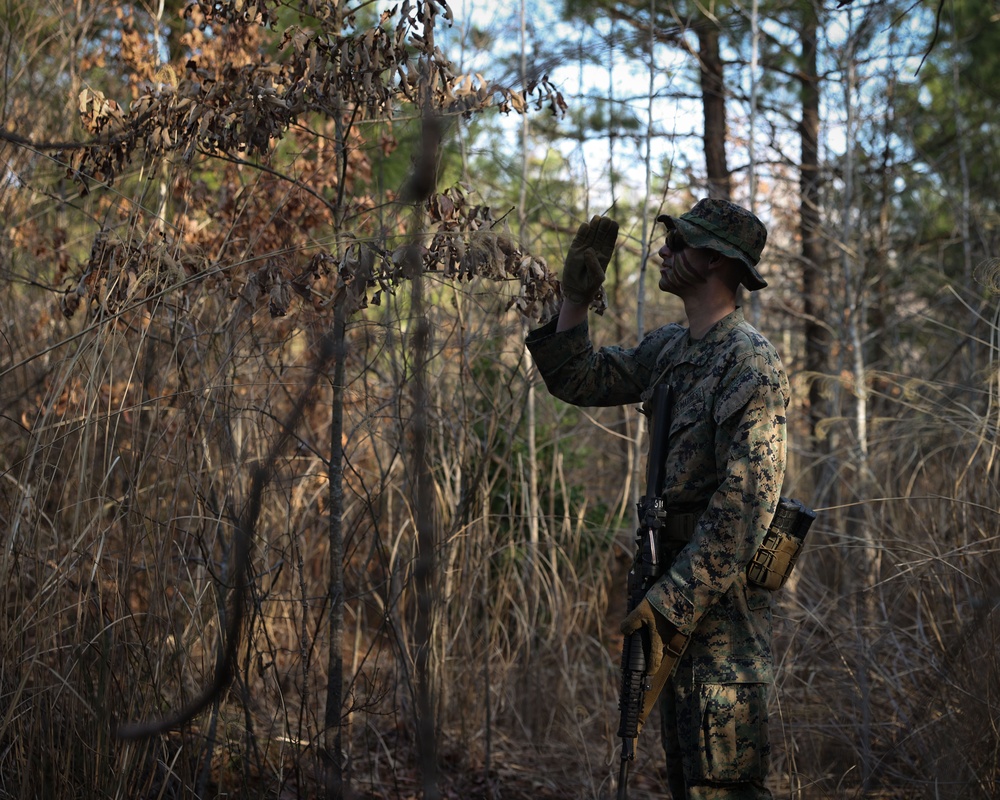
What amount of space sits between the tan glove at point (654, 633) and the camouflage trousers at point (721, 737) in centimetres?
13

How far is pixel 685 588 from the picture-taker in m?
2.51

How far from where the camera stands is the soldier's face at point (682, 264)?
9.21 feet

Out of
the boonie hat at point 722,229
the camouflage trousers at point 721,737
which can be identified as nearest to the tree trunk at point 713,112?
the boonie hat at point 722,229

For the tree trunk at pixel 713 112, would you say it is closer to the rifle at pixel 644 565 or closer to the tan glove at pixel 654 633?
the rifle at pixel 644 565

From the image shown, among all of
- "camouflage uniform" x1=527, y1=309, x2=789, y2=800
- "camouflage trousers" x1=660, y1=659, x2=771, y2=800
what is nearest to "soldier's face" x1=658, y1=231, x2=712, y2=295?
"camouflage uniform" x1=527, y1=309, x2=789, y2=800

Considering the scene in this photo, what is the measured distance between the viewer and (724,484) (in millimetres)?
2549

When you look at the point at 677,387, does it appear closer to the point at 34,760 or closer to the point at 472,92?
the point at 472,92

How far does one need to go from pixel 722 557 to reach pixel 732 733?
0.47 meters

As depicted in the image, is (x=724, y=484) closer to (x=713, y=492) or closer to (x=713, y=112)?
(x=713, y=492)

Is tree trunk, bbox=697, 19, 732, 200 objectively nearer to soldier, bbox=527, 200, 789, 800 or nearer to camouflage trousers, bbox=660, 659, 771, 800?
soldier, bbox=527, 200, 789, 800

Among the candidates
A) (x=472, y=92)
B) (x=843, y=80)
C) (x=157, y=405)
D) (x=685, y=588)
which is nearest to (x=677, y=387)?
(x=685, y=588)

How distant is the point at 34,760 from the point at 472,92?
2.35m

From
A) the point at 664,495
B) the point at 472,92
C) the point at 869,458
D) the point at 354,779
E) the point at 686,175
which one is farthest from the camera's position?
the point at 686,175

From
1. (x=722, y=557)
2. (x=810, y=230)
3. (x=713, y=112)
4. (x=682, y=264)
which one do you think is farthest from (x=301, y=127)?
(x=810, y=230)
